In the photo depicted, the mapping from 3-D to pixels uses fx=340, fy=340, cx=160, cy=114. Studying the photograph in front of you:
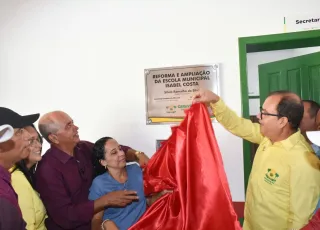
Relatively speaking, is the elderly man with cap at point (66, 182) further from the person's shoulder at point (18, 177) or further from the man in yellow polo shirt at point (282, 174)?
the man in yellow polo shirt at point (282, 174)

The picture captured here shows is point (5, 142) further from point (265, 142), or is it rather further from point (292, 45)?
point (292, 45)

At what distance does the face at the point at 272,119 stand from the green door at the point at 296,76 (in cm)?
109

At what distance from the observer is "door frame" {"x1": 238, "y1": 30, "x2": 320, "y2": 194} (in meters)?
2.46

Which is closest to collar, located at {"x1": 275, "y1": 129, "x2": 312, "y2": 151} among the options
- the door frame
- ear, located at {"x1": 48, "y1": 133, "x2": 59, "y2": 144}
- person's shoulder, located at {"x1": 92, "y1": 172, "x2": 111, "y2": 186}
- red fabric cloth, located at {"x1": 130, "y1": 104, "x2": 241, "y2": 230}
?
red fabric cloth, located at {"x1": 130, "y1": 104, "x2": 241, "y2": 230}

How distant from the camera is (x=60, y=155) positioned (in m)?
2.09

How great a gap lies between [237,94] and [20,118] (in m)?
1.66

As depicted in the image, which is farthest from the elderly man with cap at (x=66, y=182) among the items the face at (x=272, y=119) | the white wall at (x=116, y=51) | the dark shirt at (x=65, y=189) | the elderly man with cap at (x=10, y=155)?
the face at (x=272, y=119)

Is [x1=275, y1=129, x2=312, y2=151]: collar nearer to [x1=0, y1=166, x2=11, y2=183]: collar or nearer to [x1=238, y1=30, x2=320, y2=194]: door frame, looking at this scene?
[x1=238, y1=30, x2=320, y2=194]: door frame

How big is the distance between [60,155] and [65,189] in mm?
216

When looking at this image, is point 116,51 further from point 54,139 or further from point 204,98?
point 204,98

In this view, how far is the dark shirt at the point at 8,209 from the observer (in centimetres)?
117

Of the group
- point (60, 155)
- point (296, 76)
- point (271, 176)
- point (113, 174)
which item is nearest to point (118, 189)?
point (113, 174)

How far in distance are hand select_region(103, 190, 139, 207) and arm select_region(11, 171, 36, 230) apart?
1.29ft

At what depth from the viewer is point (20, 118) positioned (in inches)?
57.2
